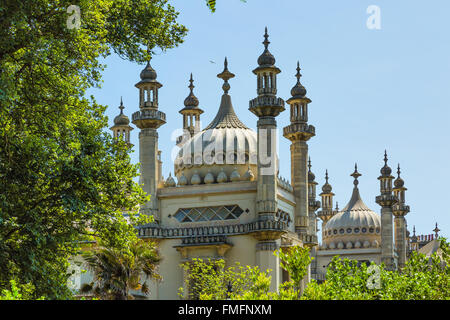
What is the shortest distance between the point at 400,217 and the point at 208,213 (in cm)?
2859

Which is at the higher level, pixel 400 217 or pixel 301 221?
pixel 400 217

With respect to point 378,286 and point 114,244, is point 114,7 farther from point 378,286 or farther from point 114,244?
point 378,286

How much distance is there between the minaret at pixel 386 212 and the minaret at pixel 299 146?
53.3 feet

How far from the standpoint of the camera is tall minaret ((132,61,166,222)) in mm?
38812

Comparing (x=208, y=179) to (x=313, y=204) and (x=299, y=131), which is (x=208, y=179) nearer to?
(x=299, y=131)

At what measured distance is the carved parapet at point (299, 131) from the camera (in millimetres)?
41406

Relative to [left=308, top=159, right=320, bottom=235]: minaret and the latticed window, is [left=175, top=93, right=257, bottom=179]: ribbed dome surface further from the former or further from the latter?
[left=308, top=159, right=320, bottom=235]: minaret

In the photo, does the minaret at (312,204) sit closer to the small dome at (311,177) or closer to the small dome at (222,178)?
the small dome at (311,177)

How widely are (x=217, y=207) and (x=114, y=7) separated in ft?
61.0

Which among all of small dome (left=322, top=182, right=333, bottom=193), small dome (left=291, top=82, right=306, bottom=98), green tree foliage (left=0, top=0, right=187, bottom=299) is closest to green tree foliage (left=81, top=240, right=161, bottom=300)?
green tree foliage (left=0, top=0, right=187, bottom=299)

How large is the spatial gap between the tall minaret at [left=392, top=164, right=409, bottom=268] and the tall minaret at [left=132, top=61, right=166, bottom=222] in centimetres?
2866

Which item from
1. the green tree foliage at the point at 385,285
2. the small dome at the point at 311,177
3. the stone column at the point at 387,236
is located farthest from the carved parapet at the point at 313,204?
the green tree foliage at the point at 385,285

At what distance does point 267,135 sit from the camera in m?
36.9

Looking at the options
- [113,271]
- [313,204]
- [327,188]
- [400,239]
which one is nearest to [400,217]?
[400,239]
